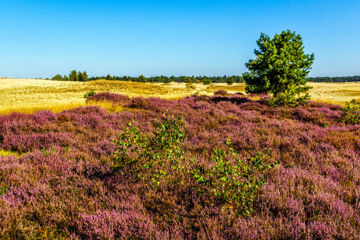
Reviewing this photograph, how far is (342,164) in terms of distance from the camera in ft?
14.2

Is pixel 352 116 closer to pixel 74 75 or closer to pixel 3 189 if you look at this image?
pixel 3 189

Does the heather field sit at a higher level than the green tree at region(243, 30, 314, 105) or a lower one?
lower

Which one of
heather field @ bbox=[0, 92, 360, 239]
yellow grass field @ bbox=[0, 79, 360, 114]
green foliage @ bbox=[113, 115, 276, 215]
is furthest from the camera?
yellow grass field @ bbox=[0, 79, 360, 114]

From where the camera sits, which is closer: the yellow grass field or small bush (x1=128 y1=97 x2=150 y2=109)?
small bush (x1=128 y1=97 x2=150 y2=109)

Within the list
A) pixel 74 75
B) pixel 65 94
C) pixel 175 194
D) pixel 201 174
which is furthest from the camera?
pixel 74 75

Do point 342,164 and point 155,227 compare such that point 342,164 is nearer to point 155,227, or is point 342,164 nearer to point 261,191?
point 261,191

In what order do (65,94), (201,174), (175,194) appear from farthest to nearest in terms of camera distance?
(65,94) < (201,174) < (175,194)

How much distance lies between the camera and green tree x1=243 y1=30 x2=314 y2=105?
1338cm

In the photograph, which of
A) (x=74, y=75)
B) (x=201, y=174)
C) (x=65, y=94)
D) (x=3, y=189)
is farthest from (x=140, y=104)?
(x=74, y=75)

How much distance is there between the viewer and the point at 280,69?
13.3m

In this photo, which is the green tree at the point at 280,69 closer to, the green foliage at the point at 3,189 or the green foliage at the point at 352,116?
the green foliage at the point at 352,116

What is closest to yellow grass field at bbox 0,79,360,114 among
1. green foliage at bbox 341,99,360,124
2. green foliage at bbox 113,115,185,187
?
green foliage at bbox 113,115,185,187

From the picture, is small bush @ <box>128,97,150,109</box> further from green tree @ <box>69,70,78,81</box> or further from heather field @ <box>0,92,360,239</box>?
green tree @ <box>69,70,78,81</box>

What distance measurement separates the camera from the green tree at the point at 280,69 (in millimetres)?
13383
